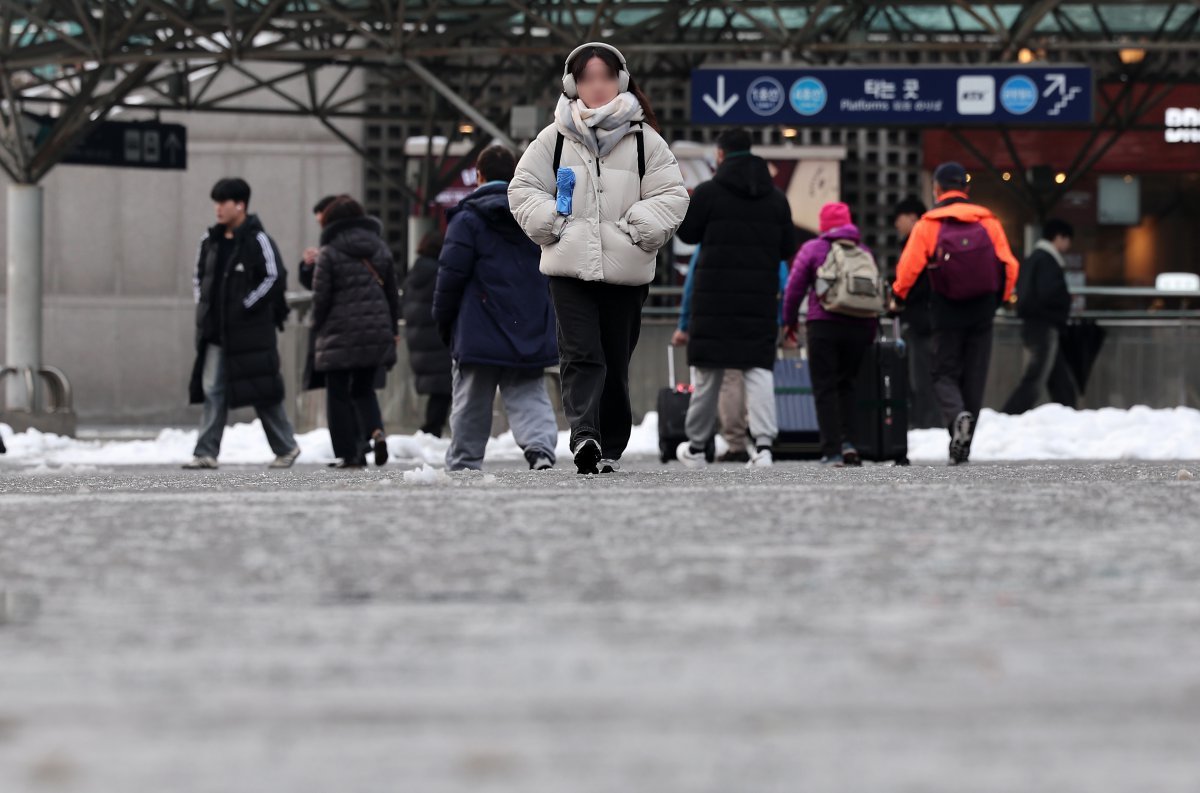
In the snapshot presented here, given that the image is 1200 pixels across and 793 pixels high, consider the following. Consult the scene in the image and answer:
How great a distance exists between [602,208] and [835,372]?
3.53 m

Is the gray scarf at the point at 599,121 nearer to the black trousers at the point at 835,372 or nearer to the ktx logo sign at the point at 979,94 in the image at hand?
the black trousers at the point at 835,372

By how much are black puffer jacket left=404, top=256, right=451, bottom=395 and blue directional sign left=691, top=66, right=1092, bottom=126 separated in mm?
4318

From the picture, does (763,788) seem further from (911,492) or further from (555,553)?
(911,492)

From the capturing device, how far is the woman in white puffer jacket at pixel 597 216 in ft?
24.9

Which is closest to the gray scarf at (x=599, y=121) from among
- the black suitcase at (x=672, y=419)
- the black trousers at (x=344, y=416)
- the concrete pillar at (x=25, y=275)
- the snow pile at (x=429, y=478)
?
the snow pile at (x=429, y=478)

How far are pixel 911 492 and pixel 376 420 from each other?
22.0 feet

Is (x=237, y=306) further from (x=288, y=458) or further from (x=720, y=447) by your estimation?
(x=720, y=447)

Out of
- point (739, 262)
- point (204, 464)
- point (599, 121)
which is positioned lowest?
point (204, 464)

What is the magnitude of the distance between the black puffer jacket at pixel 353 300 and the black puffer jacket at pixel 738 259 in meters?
1.68

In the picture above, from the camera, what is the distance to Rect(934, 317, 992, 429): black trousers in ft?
35.9

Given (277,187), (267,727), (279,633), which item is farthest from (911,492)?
(277,187)

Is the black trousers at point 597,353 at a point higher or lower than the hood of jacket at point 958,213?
lower

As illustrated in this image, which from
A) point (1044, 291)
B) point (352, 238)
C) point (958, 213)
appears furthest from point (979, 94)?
point (352, 238)

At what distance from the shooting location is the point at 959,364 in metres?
11.0
